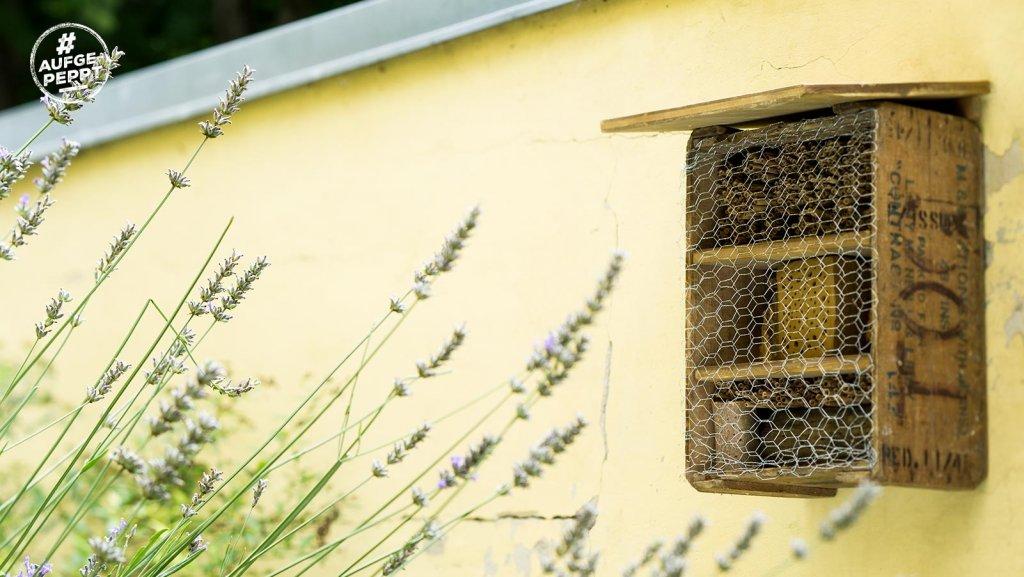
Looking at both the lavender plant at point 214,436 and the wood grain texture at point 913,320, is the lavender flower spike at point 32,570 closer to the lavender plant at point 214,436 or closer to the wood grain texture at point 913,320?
the lavender plant at point 214,436

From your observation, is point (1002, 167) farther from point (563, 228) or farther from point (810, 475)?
point (563, 228)

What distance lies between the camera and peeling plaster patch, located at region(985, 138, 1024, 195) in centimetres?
219

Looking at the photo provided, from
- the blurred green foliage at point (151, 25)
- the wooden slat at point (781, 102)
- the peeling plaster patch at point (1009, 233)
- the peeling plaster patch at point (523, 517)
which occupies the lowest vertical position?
the peeling plaster patch at point (523, 517)

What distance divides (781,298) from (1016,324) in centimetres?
40

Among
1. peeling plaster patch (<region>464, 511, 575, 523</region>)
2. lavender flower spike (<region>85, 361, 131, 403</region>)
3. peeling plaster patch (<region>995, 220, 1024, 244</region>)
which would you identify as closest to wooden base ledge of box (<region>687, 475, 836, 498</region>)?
peeling plaster patch (<region>995, 220, 1024, 244</region>)

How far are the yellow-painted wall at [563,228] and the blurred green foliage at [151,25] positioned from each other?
506 cm

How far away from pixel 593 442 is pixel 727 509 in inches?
16.0

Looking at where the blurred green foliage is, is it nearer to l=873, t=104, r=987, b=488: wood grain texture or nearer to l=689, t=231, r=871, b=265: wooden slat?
l=689, t=231, r=871, b=265: wooden slat

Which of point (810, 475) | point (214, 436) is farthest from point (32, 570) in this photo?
point (810, 475)

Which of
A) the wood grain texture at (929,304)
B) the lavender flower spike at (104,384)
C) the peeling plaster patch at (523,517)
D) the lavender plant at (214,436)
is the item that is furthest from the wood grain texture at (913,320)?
the lavender flower spike at (104,384)

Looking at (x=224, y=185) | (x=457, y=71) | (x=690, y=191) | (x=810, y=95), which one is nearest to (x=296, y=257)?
(x=224, y=185)

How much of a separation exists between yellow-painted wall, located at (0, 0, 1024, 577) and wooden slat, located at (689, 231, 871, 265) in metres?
0.28

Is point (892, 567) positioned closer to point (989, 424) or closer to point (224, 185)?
point (989, 424)

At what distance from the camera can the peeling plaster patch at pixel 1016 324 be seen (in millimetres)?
2164
